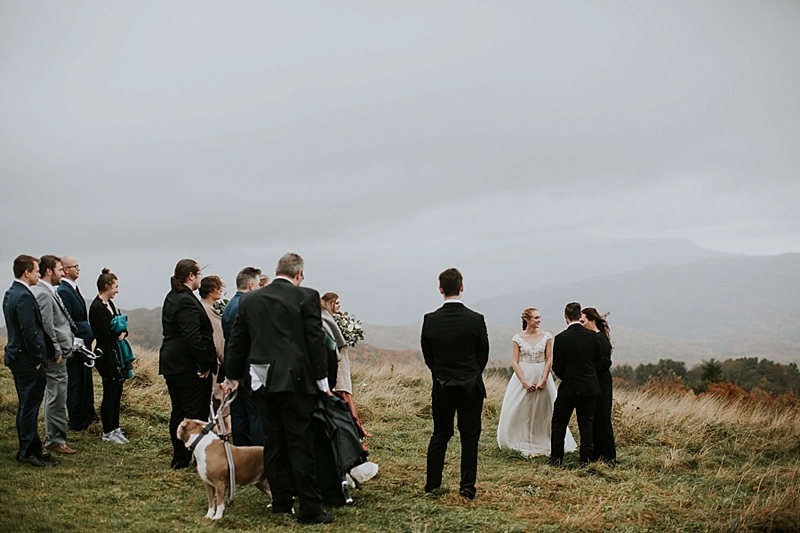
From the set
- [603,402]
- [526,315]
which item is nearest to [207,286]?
[526,315]

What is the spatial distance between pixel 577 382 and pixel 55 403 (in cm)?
623

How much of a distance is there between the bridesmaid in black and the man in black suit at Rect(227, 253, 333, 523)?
4.24 metres

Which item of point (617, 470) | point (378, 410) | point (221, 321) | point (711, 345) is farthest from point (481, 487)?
point (711, 345)

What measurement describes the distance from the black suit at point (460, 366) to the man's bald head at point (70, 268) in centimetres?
491

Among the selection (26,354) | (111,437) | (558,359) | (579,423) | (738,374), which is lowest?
(738,374)

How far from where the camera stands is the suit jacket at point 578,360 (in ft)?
25.6

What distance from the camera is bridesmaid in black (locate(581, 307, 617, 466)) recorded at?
8.21 meters

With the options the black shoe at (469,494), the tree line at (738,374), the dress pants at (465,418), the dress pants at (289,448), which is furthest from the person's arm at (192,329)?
the tree line at (738,374)

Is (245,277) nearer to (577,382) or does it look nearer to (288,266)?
(288,266)

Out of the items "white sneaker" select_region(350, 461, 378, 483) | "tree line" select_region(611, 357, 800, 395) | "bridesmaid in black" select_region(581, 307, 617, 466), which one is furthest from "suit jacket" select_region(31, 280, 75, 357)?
"tree line" select_region(611, 357, 800, 395)

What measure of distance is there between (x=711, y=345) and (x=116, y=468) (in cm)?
15346

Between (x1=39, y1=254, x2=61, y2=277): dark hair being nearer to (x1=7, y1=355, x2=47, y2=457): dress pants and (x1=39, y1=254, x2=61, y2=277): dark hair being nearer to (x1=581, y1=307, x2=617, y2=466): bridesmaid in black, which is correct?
(x1=7, y1=355, x2=47, y2=457): dress pants

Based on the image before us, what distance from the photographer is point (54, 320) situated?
7.17 metres

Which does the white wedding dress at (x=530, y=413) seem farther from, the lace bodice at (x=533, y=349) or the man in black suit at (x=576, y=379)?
the man in black suit at (x=576, y=379)
